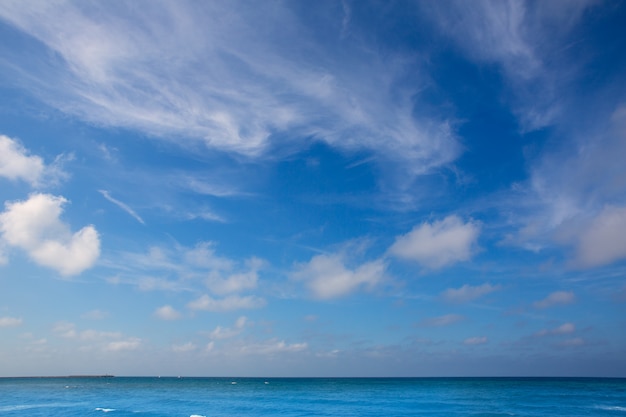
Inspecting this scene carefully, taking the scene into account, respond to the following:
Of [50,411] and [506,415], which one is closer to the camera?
[506,415]

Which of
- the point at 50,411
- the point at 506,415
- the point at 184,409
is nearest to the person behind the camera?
the point at 506,415

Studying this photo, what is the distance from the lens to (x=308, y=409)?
5172 cm

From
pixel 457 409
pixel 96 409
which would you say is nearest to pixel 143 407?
pixel 96 409

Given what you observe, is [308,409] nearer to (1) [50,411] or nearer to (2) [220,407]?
(2) [220,407]

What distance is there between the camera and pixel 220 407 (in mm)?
53969

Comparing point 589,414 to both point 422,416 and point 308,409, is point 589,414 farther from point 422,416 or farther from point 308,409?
point 308,409

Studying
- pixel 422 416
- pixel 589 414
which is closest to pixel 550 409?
pixel 589 414

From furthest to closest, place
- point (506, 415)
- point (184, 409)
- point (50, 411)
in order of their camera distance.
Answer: point (184, 409) < point (50, 411) < point (506, 415)

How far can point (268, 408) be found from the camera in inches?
2103

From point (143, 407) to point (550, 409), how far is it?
55817 mm

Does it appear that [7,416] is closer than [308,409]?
Yes

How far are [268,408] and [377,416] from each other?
17082 millimetres

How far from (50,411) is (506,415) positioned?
184 ft

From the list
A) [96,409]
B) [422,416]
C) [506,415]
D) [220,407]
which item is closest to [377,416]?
[422,416]
